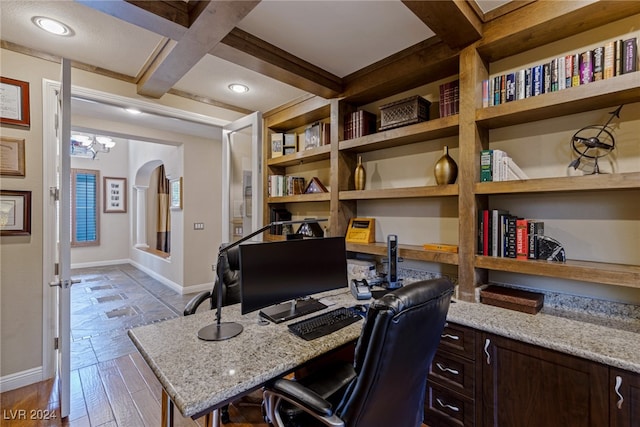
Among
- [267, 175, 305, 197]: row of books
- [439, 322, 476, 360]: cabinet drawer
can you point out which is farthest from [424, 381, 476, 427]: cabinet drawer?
[267, 175, 305, 197]: row of books

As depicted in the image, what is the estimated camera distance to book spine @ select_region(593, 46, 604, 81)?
1594mm

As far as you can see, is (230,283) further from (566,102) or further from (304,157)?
(566,102)

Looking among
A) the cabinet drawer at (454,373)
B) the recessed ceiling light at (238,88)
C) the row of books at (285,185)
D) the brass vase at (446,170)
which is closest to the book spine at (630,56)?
the brass vase at (446,170)

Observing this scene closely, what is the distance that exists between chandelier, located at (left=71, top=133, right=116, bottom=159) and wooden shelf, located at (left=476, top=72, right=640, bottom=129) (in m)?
6.37

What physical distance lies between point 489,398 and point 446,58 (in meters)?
2.12

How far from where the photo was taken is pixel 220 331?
1.54 metres

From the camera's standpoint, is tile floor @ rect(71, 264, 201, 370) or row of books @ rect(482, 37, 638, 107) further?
tile floor @ rect(71, 264, 201, 370)

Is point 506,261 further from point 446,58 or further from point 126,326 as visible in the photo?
point 126,326

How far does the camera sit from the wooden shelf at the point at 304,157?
9.83 feet

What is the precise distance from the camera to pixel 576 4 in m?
1.60

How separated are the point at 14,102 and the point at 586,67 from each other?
3.85m

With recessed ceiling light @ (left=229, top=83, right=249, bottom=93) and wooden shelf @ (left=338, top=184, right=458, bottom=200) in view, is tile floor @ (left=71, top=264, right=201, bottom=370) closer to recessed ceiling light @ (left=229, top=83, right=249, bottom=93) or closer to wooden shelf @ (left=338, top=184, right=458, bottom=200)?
wooden shelf @ (left=338, top=184, right=458, bottom=200)

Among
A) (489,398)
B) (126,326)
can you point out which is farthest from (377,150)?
(126,326)

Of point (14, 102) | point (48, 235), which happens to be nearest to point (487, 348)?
point (48, 235)
